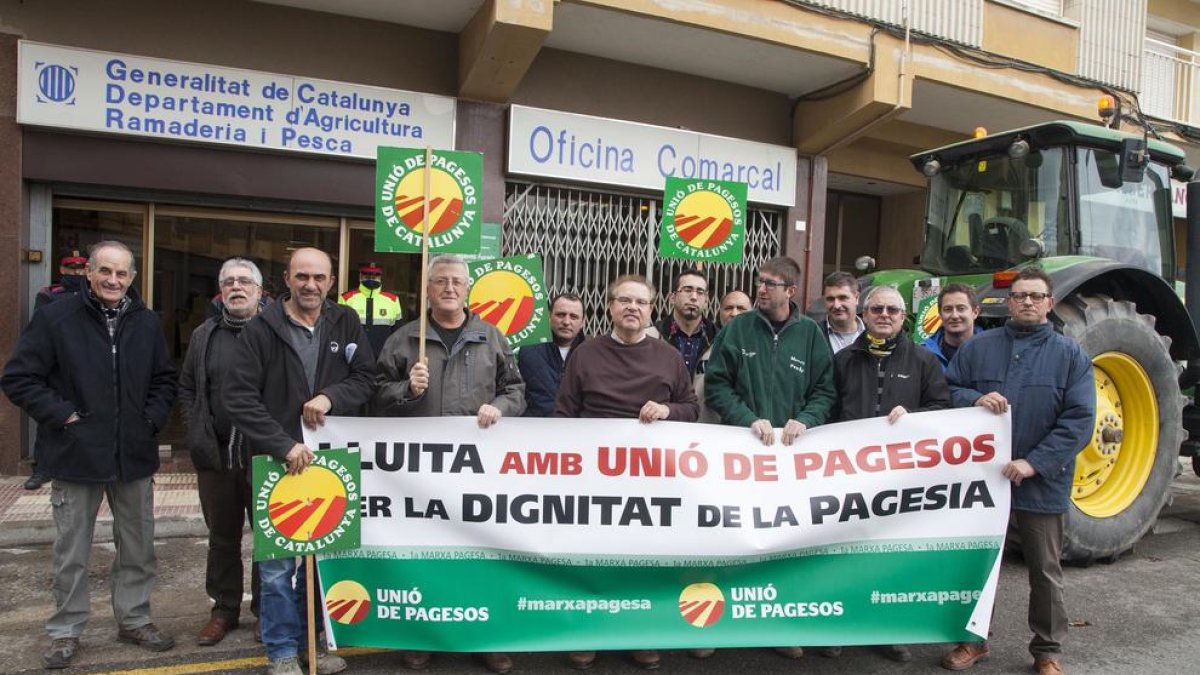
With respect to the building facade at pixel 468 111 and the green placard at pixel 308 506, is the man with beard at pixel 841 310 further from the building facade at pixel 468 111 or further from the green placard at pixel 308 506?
the building facade at pixel 468 111

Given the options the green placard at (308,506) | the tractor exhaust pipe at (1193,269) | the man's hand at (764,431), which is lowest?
Answer: the green placard at (308,506)

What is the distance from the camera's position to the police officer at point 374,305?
280 inches

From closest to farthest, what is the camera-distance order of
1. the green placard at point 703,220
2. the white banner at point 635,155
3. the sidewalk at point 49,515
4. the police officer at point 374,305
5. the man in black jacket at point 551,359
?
the man in black jacket at point 551,359
the sidewalk at point 49,515
the green placard at point 703,220
the police officer at point 374,305
the white banner at point 635,155

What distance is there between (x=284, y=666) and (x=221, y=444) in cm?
98

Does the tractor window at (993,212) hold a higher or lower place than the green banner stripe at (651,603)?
higher

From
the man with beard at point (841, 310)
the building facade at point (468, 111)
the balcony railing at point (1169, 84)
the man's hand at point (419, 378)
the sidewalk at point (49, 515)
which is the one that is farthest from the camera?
the balcony railing at point (1169, 84)

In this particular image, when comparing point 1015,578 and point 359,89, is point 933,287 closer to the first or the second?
point 1015,578

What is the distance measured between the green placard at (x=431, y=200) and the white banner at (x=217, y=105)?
389 cm

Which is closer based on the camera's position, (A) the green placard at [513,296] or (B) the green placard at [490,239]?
(A) the green placard at [513,296]

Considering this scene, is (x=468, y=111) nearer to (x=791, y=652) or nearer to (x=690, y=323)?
(x=690, y=323)

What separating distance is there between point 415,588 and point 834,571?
1747mm

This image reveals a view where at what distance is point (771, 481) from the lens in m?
3.60

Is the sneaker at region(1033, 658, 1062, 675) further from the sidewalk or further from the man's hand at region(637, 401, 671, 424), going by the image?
the sidewalk

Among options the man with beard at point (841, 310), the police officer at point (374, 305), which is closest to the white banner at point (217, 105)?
the police officer at point (374, 305)
